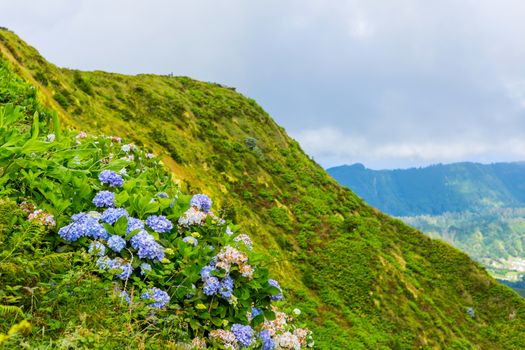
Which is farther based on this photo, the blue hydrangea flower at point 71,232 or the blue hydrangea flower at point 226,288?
the blue hydrangea flower at point 226,288

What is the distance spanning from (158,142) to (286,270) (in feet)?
35.4

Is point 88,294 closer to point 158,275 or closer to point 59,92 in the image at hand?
point 158,275

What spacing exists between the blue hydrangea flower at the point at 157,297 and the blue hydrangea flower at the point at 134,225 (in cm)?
71

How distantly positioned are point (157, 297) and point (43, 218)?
58.9 inches

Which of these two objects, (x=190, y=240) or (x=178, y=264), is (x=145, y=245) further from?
(x=190, y=240)

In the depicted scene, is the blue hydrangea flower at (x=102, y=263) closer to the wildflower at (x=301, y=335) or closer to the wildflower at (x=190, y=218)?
the wildflower at (x=190, y=218)

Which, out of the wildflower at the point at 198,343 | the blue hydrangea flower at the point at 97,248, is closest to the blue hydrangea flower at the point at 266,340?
the wildflower at the point at 198,343

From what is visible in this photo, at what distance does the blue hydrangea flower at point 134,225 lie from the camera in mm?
4434

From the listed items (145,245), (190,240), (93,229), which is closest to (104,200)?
(93,229)

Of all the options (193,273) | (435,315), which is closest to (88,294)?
(193,273)

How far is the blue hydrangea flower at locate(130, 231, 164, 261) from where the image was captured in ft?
14.2

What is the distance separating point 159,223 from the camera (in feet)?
15.5

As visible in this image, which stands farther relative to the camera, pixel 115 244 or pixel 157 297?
pixel 115 244

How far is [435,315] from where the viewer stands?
84.6ft
